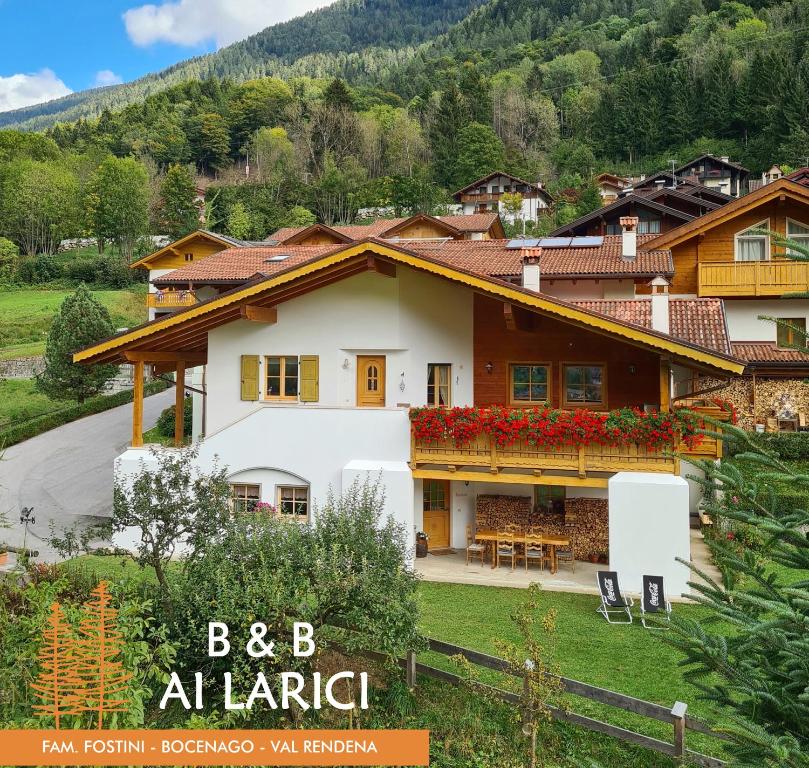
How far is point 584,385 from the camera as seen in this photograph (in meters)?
15.9

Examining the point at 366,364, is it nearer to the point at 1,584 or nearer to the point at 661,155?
the point at 1,584

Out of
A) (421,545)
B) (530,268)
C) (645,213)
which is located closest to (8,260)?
(645,213)

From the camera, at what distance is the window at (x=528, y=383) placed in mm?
16156

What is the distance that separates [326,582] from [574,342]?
9741mm

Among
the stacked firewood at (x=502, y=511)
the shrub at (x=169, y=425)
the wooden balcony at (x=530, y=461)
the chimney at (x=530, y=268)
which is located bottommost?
the stacked firewood at (x=502, y=511)

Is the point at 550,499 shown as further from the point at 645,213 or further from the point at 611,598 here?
the point at 645,213

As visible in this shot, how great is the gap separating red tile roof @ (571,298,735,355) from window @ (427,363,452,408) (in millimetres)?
3315

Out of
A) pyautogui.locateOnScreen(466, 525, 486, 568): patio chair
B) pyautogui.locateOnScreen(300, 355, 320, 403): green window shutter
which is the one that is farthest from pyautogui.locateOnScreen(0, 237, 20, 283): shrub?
pyautogui.locateOnScreen(466, 525, 486, 568): patio chair

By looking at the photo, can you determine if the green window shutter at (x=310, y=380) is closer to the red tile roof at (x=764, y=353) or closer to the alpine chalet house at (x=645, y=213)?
the red tile roof at (x=764, y=353)

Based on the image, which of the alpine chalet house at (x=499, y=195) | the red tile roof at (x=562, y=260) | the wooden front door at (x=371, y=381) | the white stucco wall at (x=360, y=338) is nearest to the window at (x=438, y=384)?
the white stucco wall at (x=360, y=338)

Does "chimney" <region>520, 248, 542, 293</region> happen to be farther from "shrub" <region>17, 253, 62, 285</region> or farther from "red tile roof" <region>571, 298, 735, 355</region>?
"shrub" <region>17, 253, 62, 285</region>

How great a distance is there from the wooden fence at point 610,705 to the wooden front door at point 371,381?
24.4 feet

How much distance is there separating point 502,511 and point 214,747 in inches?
410

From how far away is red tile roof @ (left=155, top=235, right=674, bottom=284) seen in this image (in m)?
20.1
